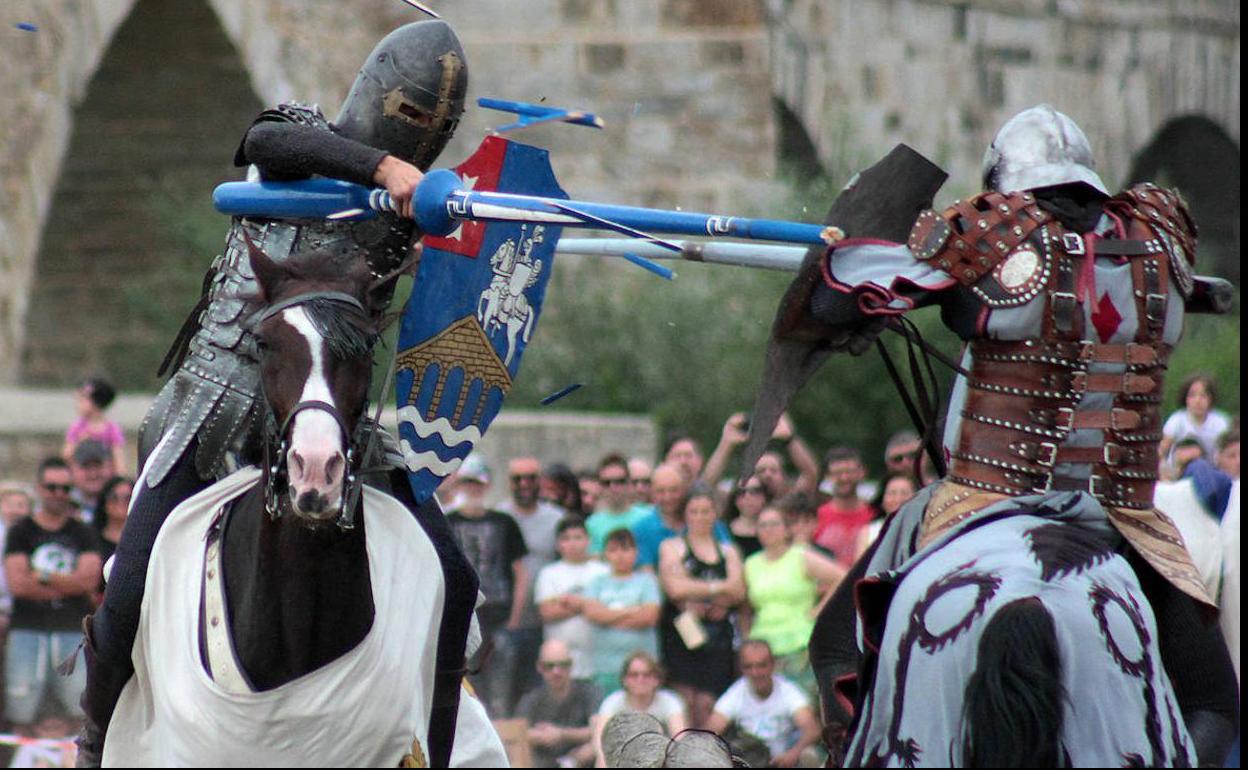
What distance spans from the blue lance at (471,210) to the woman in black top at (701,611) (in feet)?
15.4

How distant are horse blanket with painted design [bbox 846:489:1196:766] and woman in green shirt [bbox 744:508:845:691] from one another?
15.7 ft

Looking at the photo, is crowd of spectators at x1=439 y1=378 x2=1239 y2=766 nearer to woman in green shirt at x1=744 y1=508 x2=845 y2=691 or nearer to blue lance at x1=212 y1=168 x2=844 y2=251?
woman in green shirt at x1=744 y1=508 x2=845 y2=691

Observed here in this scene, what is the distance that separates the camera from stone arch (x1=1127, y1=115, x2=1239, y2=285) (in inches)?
983

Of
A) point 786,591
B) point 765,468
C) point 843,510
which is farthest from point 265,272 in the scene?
point 843,510

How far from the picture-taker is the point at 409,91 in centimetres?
650

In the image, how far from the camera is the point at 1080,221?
19.0 ft

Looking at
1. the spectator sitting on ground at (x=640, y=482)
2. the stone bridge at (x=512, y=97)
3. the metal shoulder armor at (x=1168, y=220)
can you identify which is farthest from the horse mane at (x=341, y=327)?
the stone bridge at (x=512, y=97)

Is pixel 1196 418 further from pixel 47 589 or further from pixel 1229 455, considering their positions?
pixel 47 589

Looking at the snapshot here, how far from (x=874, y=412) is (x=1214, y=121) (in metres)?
9.89

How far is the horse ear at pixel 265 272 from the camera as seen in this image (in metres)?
A: 5.83

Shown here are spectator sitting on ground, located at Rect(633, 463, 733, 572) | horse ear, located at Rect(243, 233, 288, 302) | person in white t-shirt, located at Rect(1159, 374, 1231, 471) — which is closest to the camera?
horse ear, located at Rect(243, 233, 288, 302)

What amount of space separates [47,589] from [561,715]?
259 centimetres

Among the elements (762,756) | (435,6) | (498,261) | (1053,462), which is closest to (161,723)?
(498,261)

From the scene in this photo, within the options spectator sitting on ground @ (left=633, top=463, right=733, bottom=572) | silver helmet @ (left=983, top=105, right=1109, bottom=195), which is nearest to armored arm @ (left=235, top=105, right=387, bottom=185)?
silver helmet @ (left=983, top=105, right=1109, bottom=195)
